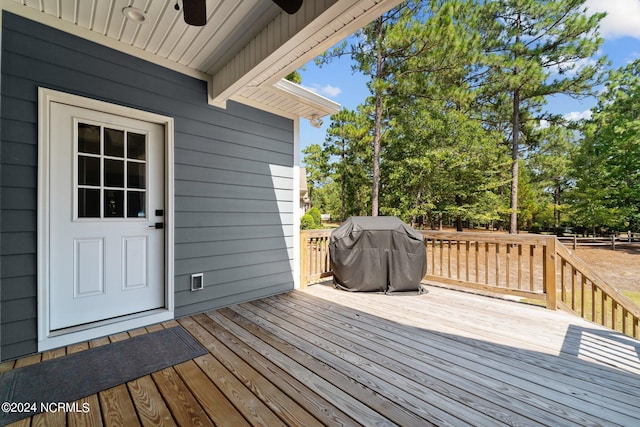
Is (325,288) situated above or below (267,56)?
below

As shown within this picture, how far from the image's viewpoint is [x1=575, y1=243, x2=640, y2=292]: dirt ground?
7223 mm

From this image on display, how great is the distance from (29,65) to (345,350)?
10.5 ft

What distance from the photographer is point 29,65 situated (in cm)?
198

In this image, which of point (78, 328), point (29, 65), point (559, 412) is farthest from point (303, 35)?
point (78, 328)

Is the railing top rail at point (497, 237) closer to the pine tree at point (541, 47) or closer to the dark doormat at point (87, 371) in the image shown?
the dark doormat at point (87, 371)

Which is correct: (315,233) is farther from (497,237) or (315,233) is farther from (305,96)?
(497,237)

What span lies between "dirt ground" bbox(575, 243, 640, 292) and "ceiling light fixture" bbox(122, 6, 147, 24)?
9.30 m

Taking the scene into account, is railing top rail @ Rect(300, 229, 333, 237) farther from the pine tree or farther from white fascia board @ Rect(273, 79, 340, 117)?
the pine tree

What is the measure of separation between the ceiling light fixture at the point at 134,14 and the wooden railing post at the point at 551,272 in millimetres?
4390

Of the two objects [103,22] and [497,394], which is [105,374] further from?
[103,22]

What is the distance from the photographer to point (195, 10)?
1.33m

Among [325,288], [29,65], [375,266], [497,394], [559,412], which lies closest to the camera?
[559,412]

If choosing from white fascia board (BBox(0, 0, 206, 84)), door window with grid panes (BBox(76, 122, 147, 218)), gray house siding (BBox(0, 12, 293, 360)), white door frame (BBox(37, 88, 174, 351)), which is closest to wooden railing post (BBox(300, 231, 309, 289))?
gray house siding (BBox(0, 12, 293, 360))

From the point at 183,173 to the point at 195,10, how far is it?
174 centimetres
